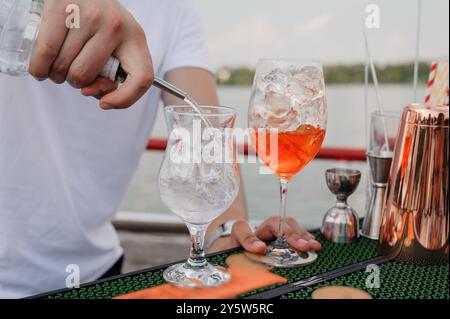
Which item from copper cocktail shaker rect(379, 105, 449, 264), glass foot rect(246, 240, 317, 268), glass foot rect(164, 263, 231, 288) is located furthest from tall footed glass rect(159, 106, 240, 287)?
copper cocktail shaker rect(379, 105, 449, 264)

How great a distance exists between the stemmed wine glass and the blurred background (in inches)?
2.2

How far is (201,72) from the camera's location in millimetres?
1439

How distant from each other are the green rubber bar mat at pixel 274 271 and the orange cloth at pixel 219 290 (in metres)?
0.02

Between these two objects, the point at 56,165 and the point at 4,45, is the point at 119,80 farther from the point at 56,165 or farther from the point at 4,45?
the point at 56,165

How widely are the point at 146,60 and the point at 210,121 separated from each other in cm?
14

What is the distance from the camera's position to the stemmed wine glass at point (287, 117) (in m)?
0.86

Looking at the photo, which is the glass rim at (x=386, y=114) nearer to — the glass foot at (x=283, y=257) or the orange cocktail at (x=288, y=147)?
the orange cocktail at (x=288, y=147)

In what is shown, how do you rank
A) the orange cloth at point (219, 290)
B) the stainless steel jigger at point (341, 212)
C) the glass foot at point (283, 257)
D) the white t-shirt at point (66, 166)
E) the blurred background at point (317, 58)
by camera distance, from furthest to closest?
the blurred background at point (317, 58), the white t-shirt at point (66, 166), the stainless steel jigger at point (341, 212), the glass foot at point (283, 257), the orange cloth at point (219, 290)

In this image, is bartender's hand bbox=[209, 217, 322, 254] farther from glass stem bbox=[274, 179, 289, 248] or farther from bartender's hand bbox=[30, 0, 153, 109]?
bartender's hand bbox=[30, 0, 153, 109]

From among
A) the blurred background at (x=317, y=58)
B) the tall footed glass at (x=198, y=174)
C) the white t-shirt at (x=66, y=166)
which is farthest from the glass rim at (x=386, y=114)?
the white t-shirt at (x=66, y=166)

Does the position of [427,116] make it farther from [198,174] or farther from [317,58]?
[317,58]

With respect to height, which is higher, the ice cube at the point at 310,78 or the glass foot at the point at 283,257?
the ice cube at the point at 310,78

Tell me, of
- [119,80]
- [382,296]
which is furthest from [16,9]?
[382,296]
